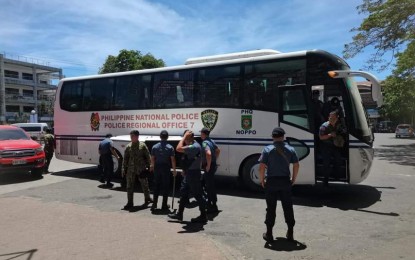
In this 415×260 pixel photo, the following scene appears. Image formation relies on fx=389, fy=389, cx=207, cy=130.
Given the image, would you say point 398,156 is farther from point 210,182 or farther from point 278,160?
point 278,160

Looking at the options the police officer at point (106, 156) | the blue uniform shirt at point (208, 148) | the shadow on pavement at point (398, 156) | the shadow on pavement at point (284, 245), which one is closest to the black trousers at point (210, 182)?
the blue uniform shirt at point (208, 148)

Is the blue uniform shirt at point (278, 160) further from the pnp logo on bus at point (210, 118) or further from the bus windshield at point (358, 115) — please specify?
the pnp logo on bus at point (210, 118)

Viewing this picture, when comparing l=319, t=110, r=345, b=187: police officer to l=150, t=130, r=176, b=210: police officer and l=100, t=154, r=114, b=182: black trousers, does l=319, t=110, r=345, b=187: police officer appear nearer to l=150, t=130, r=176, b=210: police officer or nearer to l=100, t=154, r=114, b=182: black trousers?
l=150, t=130, r=176, b=210: police officer

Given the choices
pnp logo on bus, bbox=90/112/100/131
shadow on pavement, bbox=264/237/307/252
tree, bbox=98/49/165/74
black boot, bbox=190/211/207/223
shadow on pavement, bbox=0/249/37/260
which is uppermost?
tree, bbox=98/49/165/74

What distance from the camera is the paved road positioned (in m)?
5.48

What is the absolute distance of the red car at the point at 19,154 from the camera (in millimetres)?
12234

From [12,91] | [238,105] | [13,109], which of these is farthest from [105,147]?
[12,91]

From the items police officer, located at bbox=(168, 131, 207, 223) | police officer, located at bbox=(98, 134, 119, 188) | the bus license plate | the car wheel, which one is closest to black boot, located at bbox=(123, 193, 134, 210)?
police officer, located at bbox=(168, 131, 207, 223)

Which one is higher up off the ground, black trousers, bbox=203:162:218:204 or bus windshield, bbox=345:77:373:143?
bus windshield, bbox=345:77:373:143

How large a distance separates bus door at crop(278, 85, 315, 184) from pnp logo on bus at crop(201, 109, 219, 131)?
6.22 feet

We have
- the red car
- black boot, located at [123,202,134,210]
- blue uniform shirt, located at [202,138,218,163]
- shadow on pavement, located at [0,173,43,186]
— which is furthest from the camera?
shadow on pavement, located at [0,173,43,186]

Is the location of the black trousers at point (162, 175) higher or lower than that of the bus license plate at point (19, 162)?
higher

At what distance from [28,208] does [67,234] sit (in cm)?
256

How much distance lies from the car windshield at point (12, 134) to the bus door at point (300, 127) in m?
9.61
